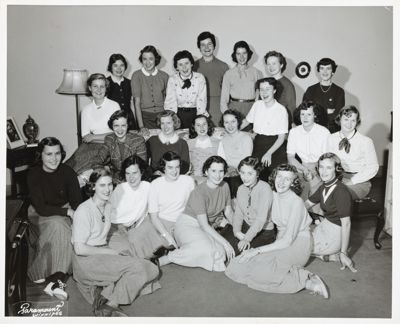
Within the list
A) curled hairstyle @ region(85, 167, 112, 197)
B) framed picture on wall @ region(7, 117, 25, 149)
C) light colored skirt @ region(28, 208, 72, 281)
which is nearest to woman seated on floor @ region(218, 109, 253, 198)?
curled hairstyle @ region(85, 167, 112, 197)

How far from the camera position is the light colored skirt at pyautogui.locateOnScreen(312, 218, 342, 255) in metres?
2.73

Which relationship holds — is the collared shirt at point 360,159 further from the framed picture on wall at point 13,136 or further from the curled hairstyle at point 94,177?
the framed picture on wall at point 13,136

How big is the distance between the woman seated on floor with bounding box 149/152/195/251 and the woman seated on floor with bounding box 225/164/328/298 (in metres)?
0.51

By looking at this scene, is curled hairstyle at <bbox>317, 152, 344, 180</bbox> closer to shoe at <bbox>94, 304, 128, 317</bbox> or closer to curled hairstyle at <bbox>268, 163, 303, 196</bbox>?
curled hairstyle at <bbox>268, 163, 303, 196</bbox>

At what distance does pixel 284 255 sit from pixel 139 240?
2.82 ft

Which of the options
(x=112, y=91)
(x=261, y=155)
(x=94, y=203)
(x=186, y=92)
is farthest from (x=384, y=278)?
(x=112, y=91)

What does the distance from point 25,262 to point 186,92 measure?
5.96 feet

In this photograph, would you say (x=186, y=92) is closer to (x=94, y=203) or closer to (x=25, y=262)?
(x=94, y=203)

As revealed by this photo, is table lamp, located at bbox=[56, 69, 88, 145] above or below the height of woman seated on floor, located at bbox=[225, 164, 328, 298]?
above

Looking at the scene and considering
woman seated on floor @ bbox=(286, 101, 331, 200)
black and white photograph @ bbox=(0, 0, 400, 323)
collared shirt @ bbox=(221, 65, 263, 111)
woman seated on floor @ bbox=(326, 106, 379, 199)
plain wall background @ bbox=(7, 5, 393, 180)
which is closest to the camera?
black and white photograph @ bbox=(0, 0, 400, 323)

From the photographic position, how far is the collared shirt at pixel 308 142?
10.4ft

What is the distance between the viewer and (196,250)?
2633 millimetres

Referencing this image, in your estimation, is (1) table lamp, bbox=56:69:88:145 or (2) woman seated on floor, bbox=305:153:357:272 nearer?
(2) woman seated on floor, bbox=305:153:357:272

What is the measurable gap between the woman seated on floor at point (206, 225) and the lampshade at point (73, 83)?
150 cm
